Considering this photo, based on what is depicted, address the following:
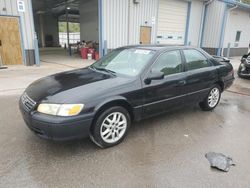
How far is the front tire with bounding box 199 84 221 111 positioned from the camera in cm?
477

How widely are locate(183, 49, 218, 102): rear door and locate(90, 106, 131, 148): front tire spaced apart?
1.49 metres

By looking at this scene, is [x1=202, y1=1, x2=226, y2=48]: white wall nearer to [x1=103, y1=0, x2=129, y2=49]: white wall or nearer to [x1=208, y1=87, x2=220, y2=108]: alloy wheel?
[x1=103, y1=0, x2=129, y2=49]: white wall

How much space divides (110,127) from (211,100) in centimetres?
283

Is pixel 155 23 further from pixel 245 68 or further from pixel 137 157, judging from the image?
pixel 137 157

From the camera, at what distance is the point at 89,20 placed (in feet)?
57.1

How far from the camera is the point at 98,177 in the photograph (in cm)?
254

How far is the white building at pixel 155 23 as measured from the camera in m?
10.1

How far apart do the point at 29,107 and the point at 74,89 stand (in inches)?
26.4

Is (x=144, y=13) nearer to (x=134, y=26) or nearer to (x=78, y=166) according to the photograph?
(x=134, y=26)

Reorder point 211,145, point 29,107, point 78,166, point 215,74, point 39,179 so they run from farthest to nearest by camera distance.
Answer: point 215,74 → point 211,145 → point 29,107 → point 78,166 → point 39,179

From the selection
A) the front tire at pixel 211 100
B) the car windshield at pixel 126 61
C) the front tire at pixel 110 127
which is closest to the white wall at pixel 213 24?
the front tire at pixel 211 100

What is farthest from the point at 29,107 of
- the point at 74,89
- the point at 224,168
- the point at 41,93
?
the point at 224,168

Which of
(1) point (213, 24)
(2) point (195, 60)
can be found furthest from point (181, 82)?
(1) point (213, 24)

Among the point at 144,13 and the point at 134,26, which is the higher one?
the point at 144,13
